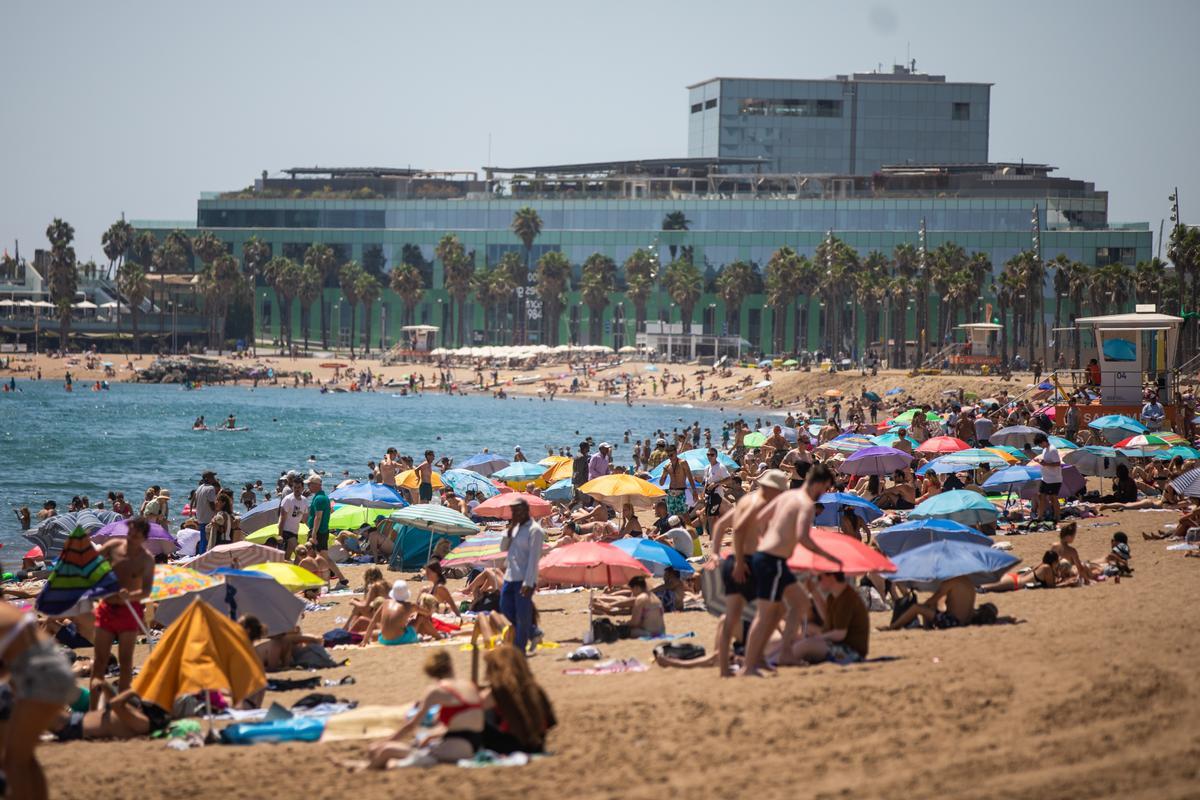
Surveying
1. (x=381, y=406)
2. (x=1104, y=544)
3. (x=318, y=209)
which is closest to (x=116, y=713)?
(x=1104, y=544)

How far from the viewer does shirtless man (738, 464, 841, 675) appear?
9.34 metres

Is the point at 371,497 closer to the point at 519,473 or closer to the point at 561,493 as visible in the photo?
the point at 561,493

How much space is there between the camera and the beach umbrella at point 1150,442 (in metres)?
23.3

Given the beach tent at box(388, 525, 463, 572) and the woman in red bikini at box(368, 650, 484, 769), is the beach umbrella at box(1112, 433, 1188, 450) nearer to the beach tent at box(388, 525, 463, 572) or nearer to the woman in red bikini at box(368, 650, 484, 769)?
the beach tent at box(388, 525, 463, 572)

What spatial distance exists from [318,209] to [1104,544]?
117 metres

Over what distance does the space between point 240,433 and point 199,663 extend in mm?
51554

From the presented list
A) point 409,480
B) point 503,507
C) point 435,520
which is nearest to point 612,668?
point 435,520

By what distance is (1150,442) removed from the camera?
23.6 m

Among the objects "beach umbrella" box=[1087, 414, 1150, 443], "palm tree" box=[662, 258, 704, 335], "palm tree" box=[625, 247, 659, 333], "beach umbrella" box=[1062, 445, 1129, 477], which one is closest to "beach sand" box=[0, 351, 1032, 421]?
"palm tree" box=[662, 258, 704, 335]

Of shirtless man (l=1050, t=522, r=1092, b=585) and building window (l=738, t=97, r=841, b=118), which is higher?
building window (l=738, t=97, r=841, b=118)

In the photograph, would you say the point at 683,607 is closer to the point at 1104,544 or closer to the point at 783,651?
the point at 783,651

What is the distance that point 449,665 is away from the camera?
8492 mm

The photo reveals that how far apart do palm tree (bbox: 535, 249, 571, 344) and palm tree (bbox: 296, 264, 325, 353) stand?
15.6 meters

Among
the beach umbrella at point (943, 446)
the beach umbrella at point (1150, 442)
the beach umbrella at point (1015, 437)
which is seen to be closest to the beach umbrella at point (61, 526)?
the beach umbrella at point (943, 446)
